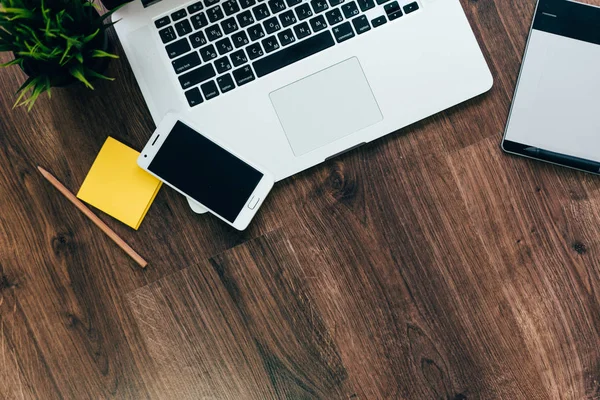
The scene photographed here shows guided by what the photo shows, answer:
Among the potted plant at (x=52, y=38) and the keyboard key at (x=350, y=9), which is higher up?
the potted plant at (x=52, y=38)

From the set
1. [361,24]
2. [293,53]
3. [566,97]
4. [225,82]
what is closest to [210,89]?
[225,82]

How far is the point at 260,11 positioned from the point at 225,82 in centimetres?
11

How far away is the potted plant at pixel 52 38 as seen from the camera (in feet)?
1.84

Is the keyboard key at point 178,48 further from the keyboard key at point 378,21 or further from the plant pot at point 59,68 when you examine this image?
the keyboard key at point 378,21

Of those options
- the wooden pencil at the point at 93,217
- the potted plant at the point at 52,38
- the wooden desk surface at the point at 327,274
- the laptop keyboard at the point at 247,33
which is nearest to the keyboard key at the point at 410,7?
the laptop keyboard at the point at 247,33

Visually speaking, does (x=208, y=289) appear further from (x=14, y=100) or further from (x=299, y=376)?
(x=14, y=100)

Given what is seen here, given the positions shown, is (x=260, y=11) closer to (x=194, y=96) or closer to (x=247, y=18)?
(x=247, y=18)

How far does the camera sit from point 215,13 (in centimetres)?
66

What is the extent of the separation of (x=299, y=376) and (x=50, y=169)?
1.52ft

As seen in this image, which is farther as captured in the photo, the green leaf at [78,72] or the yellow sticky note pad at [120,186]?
the yellow sticky note pad at [120,186]

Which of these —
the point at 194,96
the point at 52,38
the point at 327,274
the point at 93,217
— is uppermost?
the point at 52,38

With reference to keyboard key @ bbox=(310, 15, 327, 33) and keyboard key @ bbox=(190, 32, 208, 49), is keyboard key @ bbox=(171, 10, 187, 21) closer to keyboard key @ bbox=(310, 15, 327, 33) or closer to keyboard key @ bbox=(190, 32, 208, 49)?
keyboard key @ bbox=(190, 32, 208, 49)

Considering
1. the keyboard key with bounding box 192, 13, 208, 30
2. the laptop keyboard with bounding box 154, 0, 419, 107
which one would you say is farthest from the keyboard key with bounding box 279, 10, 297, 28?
the keyboard key with bounding box 192, 13, 208, 30

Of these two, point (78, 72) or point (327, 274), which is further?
point (327, 274)
